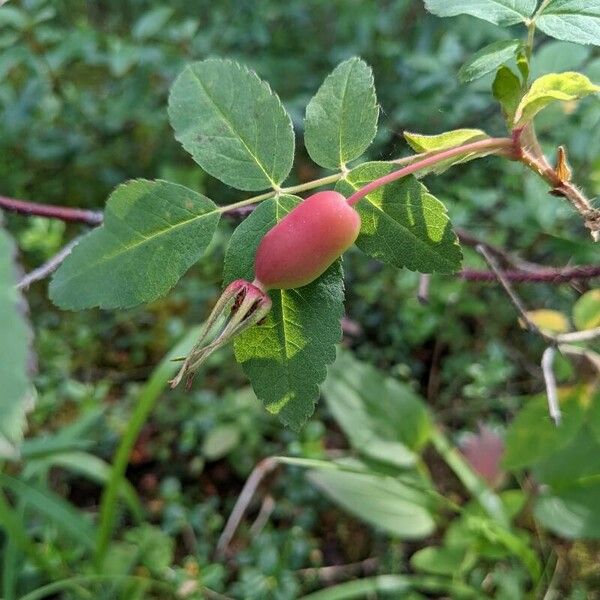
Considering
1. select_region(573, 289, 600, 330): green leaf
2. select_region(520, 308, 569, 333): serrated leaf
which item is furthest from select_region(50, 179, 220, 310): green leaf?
select_region(520, 308, 569, 333): serrated leaf

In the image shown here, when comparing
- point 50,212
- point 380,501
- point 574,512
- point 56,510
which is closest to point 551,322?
point 574,512

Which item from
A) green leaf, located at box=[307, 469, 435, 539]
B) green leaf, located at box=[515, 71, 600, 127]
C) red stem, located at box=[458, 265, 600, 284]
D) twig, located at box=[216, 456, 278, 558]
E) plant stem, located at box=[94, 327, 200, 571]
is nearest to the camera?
green leaf, located at box=[515, 71, 600, 127]

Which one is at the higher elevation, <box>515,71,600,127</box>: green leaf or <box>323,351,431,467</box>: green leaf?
<box>515,71,600,127</box>: green leaf

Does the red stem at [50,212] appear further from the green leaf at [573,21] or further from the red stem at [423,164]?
the green leaf at [573,21]

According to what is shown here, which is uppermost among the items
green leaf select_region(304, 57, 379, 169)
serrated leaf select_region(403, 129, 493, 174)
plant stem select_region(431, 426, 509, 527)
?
green leaf select_region(304, 57, 379, 169)

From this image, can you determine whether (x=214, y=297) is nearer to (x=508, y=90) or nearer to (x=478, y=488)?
(x=478, y=488)

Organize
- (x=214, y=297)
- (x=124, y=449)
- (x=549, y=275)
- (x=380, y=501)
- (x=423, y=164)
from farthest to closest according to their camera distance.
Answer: (x=214, y=297)
(x=380, y=501)
(x=124, y=449)
(x=549, y=275)
(x=423, y=164)

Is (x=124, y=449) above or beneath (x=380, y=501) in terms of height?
above

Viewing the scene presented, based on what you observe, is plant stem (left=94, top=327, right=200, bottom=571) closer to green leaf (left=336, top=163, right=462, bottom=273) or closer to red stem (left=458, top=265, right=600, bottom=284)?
red stem (left=458, top=265, right=600, bottom=284)

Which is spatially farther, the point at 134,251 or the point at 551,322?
the point at 551,322
